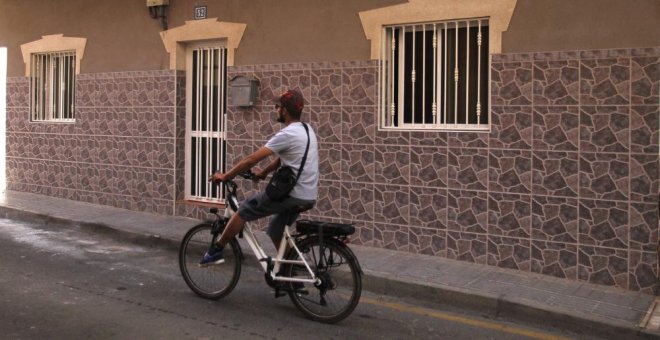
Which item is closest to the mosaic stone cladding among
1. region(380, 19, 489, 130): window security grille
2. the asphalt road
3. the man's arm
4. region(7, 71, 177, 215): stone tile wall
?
region(380, 19, 489, 130): window security grille

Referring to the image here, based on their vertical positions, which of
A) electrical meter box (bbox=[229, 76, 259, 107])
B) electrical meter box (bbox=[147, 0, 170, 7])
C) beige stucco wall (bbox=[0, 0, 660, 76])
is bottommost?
electrical meter box (bbox=[229, 76, 259, 107])

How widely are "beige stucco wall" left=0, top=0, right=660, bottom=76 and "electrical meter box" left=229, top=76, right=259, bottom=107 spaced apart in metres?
0.31

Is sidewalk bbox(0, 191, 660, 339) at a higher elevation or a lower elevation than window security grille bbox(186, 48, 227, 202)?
lower

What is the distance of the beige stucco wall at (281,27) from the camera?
269 inches

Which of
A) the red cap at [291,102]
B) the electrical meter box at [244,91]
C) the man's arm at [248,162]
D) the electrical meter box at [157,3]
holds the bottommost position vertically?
the man's arm at [248,162]

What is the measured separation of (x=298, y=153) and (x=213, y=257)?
4.25ft

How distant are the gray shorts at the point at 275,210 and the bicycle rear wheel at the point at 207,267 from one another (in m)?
0.39

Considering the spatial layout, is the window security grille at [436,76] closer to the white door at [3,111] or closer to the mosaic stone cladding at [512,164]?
the mosaic stone cladding at [512,164]

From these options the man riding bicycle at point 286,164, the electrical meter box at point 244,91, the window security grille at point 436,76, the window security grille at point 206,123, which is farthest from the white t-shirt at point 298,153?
the window security grille at point 206,123

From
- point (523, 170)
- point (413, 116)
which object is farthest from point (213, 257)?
point (523, 170)

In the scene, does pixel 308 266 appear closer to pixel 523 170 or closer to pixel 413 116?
pixel 523 170

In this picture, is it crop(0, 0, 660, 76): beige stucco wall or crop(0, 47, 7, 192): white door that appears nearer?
crop(0, 0, 660, 76): beige stucco wall

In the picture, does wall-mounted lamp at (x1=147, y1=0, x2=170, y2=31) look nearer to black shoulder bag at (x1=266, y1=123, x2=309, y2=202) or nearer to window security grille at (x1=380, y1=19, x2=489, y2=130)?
window security grille at (x1=380, y1=19, x2=489, y2=130)

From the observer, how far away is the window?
12180mm
